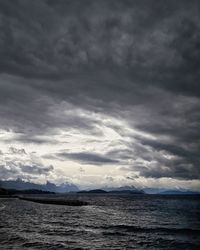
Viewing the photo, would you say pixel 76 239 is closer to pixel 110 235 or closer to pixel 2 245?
pixel 110 235

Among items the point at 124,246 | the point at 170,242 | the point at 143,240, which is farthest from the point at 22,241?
the point at 170,242

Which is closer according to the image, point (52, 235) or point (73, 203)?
point (52, 235)

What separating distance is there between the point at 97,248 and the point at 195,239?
661 inches

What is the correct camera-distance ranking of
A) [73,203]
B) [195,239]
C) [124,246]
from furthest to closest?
[73,203] < [195,239] < [124,246]

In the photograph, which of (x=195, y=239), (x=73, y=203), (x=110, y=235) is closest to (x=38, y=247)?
(x=110, y=235)

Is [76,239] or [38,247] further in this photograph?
[76,239]

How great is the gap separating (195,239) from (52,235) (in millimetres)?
21097

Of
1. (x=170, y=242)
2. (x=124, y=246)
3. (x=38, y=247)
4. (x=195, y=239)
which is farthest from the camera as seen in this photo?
(x=195, y=239)

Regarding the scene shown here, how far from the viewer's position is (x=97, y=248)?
33.7 meters

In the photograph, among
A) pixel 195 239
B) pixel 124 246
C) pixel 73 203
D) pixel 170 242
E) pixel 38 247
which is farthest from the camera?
pixel 73 203

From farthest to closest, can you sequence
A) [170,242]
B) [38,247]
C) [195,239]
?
[195,239], [170,242], [38,247]

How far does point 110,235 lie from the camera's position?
4450cm

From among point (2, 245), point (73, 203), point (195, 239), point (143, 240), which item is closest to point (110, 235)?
point (143, 240)

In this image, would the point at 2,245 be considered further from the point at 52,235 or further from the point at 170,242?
the point at 170,242
